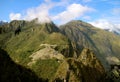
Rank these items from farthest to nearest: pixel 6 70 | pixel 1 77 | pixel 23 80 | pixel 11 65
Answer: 1. pixel 23 80
2. pixel 11 65
3. pixel 6 70
4. pixel 1 77

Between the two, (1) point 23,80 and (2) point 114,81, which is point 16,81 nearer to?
(1) point 23,80

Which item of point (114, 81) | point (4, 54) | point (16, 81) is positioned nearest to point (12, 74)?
point (16, 81)

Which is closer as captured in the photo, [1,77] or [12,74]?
[1,77]

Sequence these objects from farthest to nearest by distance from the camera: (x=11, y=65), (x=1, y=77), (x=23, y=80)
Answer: (x=23, y=80) < (x=11, y=65) < (x=1, y=77)

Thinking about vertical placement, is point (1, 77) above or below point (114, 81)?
above

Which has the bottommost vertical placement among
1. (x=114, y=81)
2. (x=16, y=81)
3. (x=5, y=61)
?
(x=114, y=81)

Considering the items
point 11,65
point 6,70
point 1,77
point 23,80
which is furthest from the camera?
point 23,80

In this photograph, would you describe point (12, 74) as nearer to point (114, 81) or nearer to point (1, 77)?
point (1, 77)

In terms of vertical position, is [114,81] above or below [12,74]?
below

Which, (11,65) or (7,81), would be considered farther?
(11,65)
